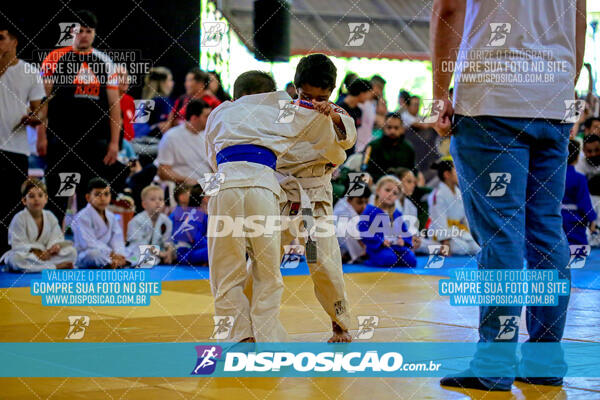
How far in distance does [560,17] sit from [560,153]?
459mm

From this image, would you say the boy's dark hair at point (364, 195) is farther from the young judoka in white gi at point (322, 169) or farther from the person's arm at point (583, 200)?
the young judoka in white gi at point (322, 169)

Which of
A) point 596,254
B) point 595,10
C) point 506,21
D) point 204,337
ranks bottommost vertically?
point 596,254

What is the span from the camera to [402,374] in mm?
2748

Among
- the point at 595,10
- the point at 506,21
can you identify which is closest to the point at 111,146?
the point at 506,21

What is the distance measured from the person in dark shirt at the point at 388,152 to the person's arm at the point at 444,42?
5706 millimetres

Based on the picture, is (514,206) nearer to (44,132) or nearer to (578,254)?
(44,132)

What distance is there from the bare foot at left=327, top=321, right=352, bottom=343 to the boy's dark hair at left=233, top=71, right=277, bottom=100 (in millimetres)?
1059

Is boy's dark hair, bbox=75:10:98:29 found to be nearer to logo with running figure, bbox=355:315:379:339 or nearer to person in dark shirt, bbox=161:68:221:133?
person in dark shirt, bbox=161:68:221:133

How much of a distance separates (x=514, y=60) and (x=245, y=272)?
4.25 ft

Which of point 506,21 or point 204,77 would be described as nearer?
point 506,21

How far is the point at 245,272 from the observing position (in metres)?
3.18

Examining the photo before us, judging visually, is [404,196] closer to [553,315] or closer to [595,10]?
[553,315]

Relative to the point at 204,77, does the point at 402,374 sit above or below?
below

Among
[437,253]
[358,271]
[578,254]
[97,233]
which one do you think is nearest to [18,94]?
[97,233]
